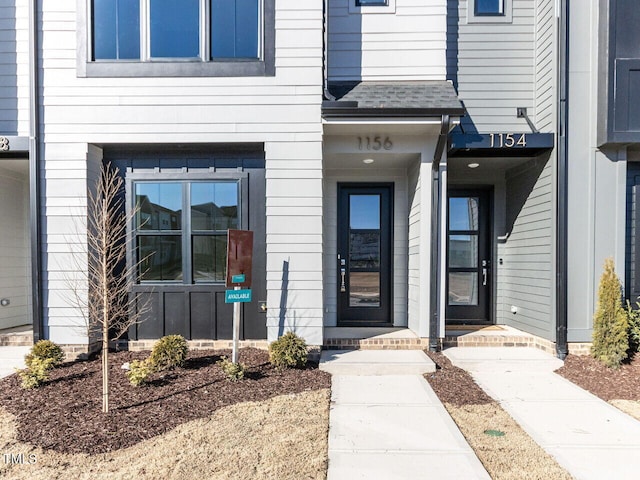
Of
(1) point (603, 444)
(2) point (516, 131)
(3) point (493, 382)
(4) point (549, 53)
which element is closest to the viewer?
(1) point (603, 444)

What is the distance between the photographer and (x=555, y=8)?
177 inches

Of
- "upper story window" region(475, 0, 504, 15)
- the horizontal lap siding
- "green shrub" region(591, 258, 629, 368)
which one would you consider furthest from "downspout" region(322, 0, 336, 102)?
"green shrub" region(591, 258, 629, 368)

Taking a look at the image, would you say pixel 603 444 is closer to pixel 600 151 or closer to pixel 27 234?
pixel 600 151

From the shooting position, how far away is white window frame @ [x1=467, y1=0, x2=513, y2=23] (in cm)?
505

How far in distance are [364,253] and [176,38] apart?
13.1ft

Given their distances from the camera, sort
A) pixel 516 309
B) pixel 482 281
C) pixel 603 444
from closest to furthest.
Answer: pixel 603 444 → pixel 516 309 → pixel 482 281

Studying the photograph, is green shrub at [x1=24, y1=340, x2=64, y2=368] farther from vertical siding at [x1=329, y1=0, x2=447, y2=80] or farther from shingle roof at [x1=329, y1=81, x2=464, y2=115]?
vertical siding at [x1=329, y1=0, x2=447, y2=80]

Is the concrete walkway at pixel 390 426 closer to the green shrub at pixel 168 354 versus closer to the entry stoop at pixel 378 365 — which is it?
the entry stoop at pixel 378 365

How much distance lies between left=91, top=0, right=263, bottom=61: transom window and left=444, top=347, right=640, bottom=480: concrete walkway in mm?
4823

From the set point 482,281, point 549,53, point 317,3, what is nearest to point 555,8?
point 549,53

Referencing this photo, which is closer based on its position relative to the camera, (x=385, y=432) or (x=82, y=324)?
(x=385, y=432)

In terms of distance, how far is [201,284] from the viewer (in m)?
4.74

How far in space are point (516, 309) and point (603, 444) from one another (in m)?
2.98

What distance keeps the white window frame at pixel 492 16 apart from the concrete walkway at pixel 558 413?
471cm
